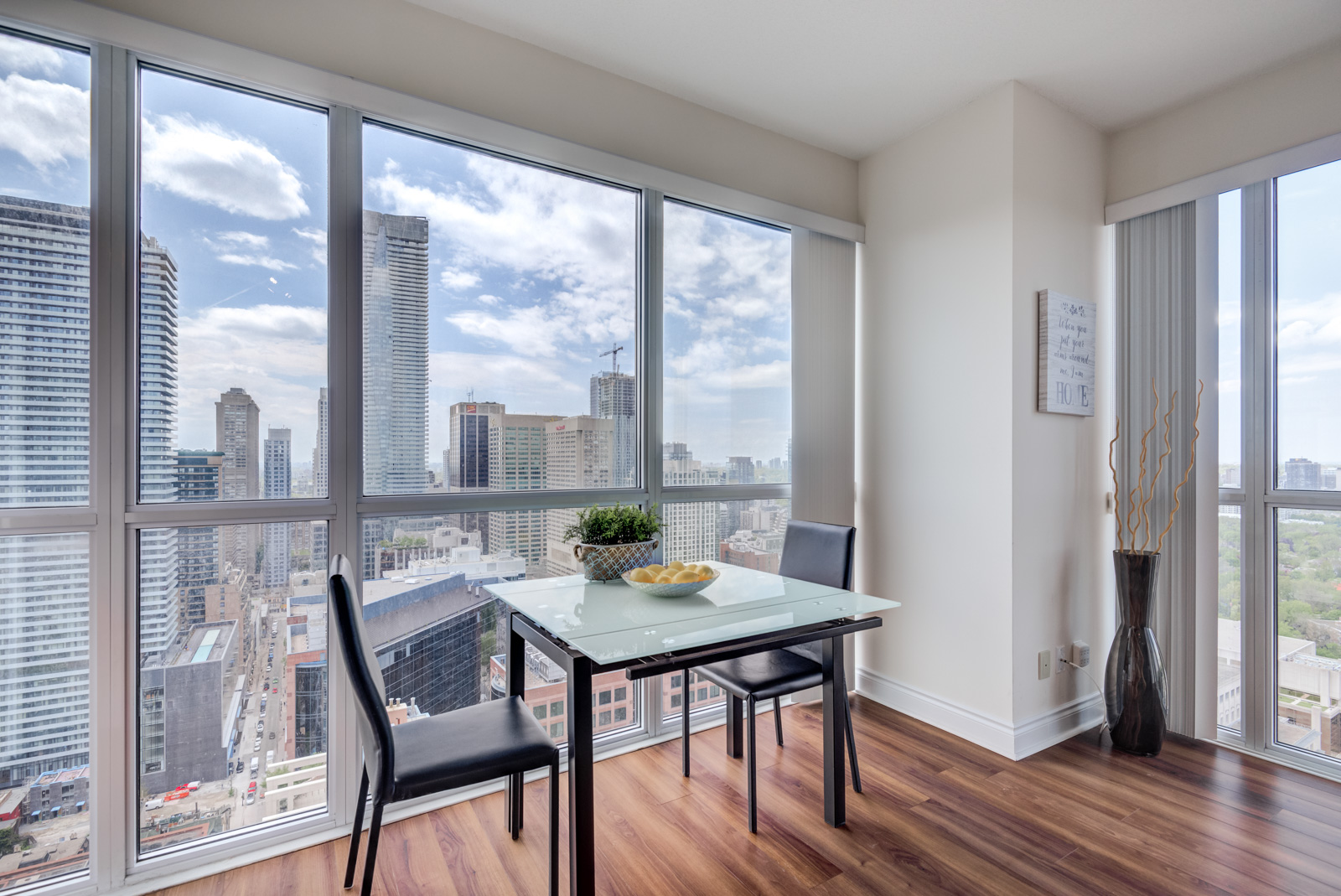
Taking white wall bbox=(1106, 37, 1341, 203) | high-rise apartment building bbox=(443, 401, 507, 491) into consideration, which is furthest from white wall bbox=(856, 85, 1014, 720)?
high-rise apartment building bbox=(443, 401, 507, 491)

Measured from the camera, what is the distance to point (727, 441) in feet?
9.68

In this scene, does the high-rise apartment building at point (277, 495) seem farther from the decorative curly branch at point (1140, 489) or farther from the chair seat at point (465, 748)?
the decorative curly branch at point (1140, 489)

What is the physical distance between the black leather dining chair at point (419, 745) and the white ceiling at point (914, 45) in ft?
6.68

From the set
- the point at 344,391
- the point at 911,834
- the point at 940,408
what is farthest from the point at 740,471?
the point at 344,391

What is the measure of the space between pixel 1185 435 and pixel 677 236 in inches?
90.8

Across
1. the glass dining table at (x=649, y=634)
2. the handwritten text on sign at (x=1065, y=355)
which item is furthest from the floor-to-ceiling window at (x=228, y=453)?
the handwritten text on sign at (x=1065, y=355)

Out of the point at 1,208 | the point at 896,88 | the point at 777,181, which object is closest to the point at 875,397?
the point at 777,181

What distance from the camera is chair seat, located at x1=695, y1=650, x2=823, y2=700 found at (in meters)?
2.05

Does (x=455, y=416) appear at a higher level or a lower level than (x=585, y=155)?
lower

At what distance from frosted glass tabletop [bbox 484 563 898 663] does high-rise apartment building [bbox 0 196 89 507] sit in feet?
3.88

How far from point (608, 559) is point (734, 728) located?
92cm

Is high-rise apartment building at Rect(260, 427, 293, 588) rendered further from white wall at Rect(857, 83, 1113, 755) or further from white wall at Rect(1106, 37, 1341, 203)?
white wall at Rect(1106, 37, 1341, 203)

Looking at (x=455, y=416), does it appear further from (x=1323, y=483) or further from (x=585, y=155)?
(x=1323, y=483)

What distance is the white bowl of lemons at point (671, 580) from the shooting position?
1930mm
